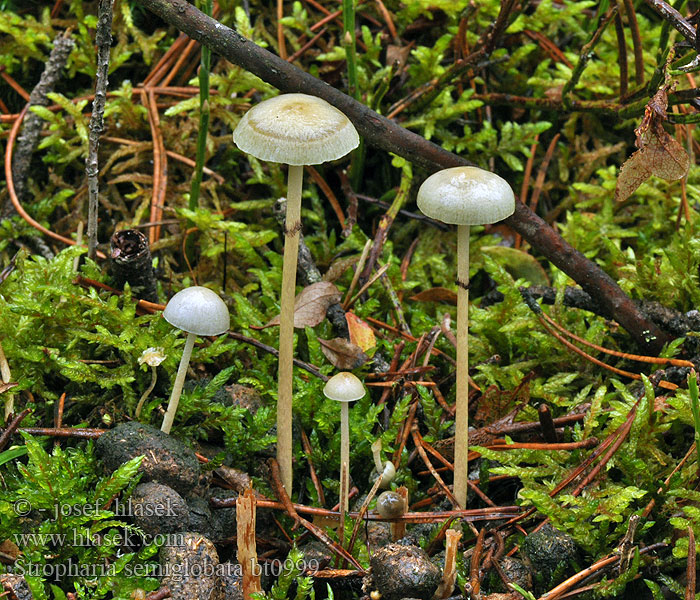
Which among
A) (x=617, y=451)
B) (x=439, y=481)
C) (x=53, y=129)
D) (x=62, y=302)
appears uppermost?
(x=53, y=129)

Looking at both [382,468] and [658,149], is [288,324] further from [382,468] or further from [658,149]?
[658,149]

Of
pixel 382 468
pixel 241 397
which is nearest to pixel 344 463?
pixel 382 468

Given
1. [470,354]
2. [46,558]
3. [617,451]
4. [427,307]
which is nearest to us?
[46,558]

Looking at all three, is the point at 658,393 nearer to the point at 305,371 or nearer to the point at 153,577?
the point at 305,371

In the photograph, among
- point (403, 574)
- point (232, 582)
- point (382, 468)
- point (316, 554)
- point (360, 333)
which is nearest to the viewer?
point (403, 574)

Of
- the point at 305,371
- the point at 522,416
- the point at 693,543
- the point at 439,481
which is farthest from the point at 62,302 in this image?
the point at 693,543

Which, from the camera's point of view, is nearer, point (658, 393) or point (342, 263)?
point (658, 393)
